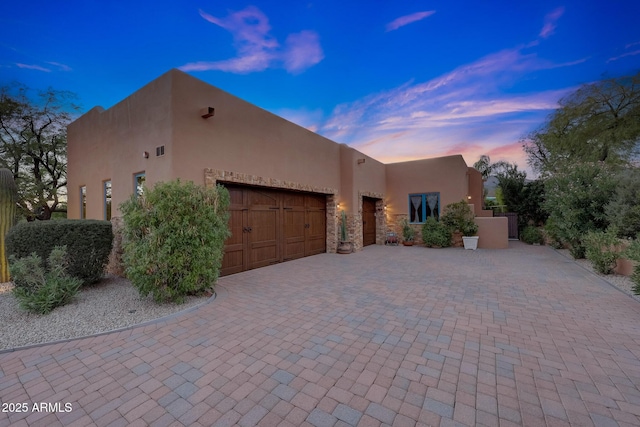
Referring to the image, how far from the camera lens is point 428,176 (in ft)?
41.6

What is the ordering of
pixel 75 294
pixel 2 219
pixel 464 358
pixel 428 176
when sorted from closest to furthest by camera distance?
pixel 464 358 → pixel 75 294 → pixel 2 219 → pixel 428 176

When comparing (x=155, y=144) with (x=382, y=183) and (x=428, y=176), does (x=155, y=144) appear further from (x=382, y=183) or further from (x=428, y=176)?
(x=428, y=176)

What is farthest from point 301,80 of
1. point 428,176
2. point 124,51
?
point 428,176

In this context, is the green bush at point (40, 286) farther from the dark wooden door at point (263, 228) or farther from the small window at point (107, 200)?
the dark wooden door at point (263, 228)

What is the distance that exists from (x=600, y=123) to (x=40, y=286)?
19877 mm

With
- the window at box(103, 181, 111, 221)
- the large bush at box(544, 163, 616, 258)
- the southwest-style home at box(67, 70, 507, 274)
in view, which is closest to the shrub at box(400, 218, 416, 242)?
the southwest-style home at box(67, 70, 507, 274)

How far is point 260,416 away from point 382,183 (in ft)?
40.7

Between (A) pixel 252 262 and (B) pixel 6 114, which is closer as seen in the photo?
(A) pixel 252 262

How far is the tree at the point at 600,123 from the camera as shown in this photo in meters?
11.1

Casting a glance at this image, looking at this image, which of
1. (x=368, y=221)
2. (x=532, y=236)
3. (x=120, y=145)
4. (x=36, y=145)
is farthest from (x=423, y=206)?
(x=36, y=145)

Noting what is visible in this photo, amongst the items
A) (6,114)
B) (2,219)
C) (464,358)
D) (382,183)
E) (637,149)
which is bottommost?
(464,358)

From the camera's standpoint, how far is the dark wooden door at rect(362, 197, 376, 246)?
40.0 feet

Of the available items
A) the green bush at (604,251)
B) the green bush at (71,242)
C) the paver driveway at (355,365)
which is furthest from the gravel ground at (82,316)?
the green bush at (604,251)

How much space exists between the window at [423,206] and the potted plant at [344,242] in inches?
182
